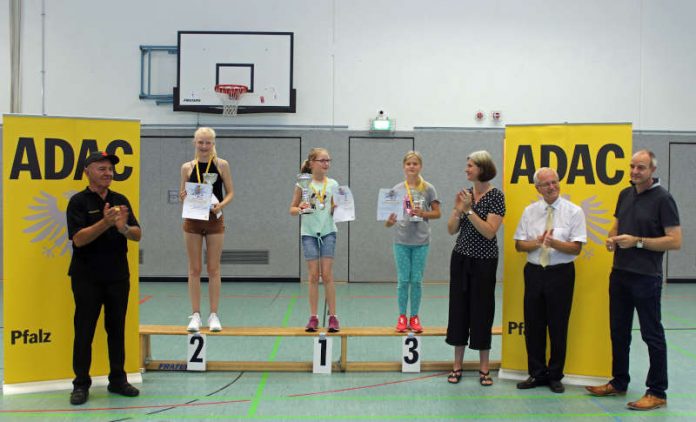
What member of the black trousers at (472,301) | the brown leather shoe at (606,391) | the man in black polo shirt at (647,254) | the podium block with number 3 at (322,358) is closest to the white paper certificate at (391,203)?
the black trousers at (472,301)

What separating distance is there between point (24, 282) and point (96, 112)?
19.0 ft

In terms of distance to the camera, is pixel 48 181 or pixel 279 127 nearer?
pixel 48 181

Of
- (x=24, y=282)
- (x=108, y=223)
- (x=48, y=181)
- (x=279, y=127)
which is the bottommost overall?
(x=24, y=282)

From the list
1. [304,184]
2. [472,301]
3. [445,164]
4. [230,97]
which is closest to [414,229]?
[472,301]

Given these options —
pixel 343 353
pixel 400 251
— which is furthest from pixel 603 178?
pixel 343 353

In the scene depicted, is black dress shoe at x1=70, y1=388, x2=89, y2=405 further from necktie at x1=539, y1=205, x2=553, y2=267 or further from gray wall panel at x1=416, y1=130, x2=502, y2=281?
gray wall panel at x1=416, y1=130, x2=502, y2=281

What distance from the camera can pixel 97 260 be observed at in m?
3.57

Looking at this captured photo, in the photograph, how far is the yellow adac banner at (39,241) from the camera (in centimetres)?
378

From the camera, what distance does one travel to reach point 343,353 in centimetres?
436

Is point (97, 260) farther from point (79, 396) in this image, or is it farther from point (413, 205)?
point (413, 205)

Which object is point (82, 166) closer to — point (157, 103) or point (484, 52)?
point (157, 103)

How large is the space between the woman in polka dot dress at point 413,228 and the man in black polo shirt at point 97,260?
77.1 inches

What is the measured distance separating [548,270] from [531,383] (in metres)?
0.85

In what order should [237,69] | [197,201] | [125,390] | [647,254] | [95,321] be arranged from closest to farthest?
[647,254] → [95,321] → [125,390] → [197,201] → [237,69]
